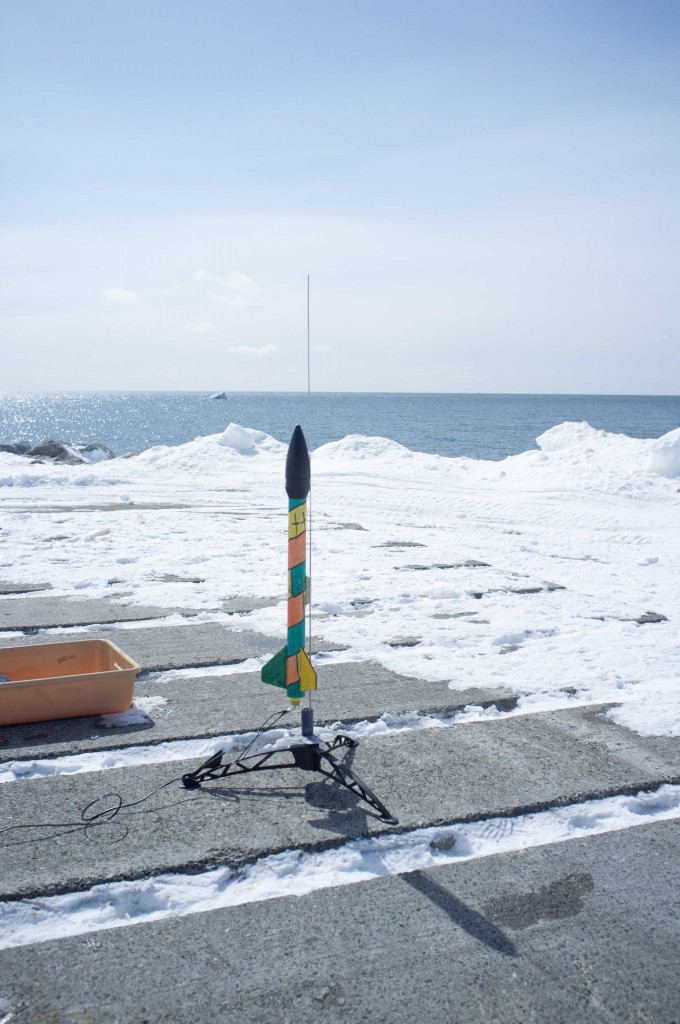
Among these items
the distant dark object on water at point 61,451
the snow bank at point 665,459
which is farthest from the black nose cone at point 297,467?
the distant dark object on water at point 61,451

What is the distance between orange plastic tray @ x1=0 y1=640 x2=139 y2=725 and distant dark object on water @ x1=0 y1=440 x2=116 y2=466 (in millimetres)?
22259

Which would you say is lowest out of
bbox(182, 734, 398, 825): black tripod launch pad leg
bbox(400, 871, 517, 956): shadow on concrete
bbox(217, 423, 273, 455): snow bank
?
bbox(400, 871, 517, 956): shadow on concrete

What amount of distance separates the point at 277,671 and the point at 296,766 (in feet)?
1.59

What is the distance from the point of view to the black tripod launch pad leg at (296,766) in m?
3.64

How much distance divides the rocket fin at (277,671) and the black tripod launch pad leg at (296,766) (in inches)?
13.3

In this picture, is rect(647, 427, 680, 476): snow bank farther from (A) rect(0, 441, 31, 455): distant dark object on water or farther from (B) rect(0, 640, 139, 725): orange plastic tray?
(A) rect(0, 441, 31, 455): distant dark object on water

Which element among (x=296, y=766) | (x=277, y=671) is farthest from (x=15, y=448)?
(x=296, y=766)

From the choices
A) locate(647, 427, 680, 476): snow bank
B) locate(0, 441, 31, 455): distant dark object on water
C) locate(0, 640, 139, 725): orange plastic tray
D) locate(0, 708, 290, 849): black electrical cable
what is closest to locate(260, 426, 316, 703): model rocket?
locate(0, 708, 290, 849): black electrical cable

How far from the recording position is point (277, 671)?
13.1 ft

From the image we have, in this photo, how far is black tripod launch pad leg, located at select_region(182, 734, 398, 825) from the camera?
11.9 feet

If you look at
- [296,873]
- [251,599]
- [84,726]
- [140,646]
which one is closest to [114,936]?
[296,873]

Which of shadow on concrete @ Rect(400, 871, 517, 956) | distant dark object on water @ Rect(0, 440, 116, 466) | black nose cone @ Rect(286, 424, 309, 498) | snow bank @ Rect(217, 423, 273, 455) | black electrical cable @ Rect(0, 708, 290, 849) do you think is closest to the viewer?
shadow on concrete @ Rect(400, 871, 517, 956)

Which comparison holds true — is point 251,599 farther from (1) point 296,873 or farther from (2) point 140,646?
(1) point 296,873

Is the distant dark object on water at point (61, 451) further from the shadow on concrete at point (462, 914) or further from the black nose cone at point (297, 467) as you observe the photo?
the shadow on concrete at point (462, 914)
